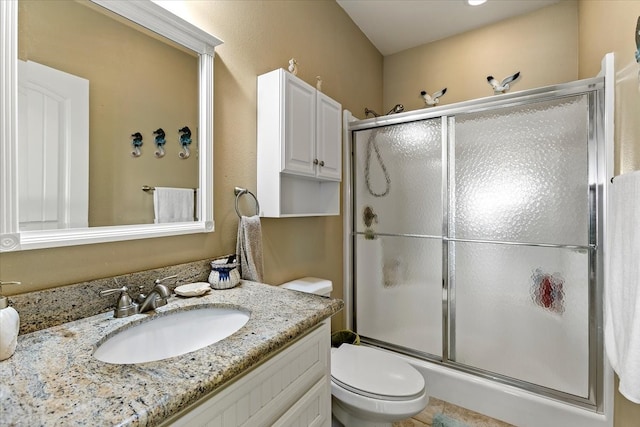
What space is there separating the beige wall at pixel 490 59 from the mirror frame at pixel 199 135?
214 centimetres

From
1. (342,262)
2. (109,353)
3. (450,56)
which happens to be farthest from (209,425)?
(450,56)

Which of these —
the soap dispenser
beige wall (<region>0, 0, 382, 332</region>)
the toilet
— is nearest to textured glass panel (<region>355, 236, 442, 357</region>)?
beige wall (<region>0, 0, 382, 332</region>)

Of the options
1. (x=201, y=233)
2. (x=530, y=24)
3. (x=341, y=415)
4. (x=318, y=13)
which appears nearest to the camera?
(x=201, y=233)

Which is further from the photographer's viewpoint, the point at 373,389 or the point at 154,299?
the point at 373,389

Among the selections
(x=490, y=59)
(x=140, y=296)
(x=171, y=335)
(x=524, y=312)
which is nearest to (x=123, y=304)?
(x=140, y=296)

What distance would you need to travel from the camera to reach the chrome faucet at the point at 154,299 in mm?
907

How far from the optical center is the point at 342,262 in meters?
2.32

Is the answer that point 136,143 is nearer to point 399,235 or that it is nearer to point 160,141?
point 160,141

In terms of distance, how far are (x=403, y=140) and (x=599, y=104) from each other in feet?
3.50

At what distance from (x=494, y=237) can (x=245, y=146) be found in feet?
5.26

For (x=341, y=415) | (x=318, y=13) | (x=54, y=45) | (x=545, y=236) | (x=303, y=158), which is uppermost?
(x=318, y=13)

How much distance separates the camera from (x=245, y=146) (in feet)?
4.60

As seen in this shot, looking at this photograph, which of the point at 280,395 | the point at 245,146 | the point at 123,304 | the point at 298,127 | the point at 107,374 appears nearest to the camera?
the point at 107,374

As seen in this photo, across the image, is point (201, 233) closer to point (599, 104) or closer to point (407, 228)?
point (407, 228)
